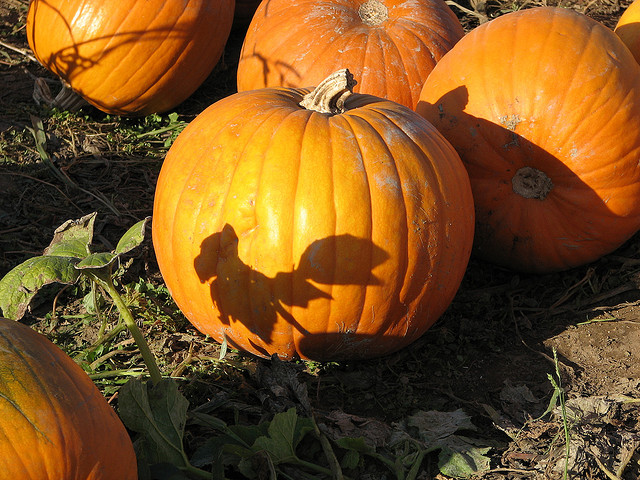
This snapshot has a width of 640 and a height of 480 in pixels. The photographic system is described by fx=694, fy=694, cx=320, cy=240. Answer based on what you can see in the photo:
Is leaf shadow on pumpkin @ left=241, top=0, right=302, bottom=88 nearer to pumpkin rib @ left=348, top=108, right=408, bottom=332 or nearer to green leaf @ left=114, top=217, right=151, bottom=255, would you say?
pumpkin rib @ left=348, top=108, right=408, bottom=332

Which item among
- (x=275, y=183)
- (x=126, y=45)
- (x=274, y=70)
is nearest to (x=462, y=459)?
(x=275, y=183)

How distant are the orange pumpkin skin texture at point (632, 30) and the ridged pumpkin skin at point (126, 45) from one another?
7.91 ft

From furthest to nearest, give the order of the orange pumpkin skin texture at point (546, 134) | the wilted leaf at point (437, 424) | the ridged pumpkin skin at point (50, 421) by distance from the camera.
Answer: the orange pumpkin skin texture at point (546, 134) → the wilted leaf at point (437, 424) → the ridged pumpkin skin at point (50, 421)

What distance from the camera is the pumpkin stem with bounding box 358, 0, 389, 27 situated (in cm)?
398

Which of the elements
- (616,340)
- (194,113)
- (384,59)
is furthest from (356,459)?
(194,113)

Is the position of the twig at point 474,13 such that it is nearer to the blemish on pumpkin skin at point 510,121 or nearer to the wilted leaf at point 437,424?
the blemish on pumpkin skin at point 510,121

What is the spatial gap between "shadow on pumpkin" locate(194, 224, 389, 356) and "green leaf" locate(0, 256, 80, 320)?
63cm

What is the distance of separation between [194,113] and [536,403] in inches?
120

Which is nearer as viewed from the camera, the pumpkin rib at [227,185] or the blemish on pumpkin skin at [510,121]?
the pumpkin rib at [227,185]

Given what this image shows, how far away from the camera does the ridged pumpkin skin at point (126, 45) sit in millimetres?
4043

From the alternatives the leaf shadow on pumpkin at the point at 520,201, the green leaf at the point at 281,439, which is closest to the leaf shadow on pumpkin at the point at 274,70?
the leaf shadow on pumpkin at the point at 520,201

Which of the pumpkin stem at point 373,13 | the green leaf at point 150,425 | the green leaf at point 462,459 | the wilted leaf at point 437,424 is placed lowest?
the wilted leaf at point 437,424

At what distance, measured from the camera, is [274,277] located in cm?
249

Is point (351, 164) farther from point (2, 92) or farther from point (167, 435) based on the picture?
point (2, 92)
